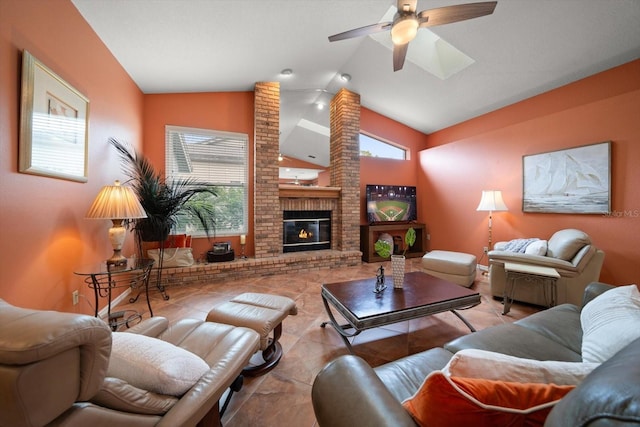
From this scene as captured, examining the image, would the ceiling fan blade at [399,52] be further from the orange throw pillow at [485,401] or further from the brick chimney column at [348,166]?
the orange throw pillow at [485,401]

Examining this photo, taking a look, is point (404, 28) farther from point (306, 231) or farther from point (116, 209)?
point (306, 231)

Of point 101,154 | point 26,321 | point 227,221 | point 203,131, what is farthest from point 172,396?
point 203,131

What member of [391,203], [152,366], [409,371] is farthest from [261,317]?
[391,203]

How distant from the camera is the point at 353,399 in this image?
2.43 feet

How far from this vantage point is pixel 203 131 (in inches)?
151

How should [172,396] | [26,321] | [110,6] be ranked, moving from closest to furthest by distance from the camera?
[26,321]
[172,396]
[110,6]

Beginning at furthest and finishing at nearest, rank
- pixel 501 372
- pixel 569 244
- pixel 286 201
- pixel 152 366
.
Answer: pixel 286 201
pixel 569 244
pixel 152 366
pixel 501 372

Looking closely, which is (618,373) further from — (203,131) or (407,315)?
(203,131)

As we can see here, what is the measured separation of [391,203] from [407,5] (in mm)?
3695

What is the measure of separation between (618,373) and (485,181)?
4440 mm

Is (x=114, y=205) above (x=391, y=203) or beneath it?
beneath

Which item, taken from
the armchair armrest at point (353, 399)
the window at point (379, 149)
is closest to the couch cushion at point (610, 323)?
the armchair armrest at point (353, 399)

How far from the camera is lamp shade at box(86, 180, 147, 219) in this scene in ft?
6.22

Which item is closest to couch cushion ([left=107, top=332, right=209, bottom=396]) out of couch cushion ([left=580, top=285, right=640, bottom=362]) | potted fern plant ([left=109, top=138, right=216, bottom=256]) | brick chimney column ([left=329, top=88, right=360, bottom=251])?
couch cushion ([left=580, top=285, right=640, bottom=362])
